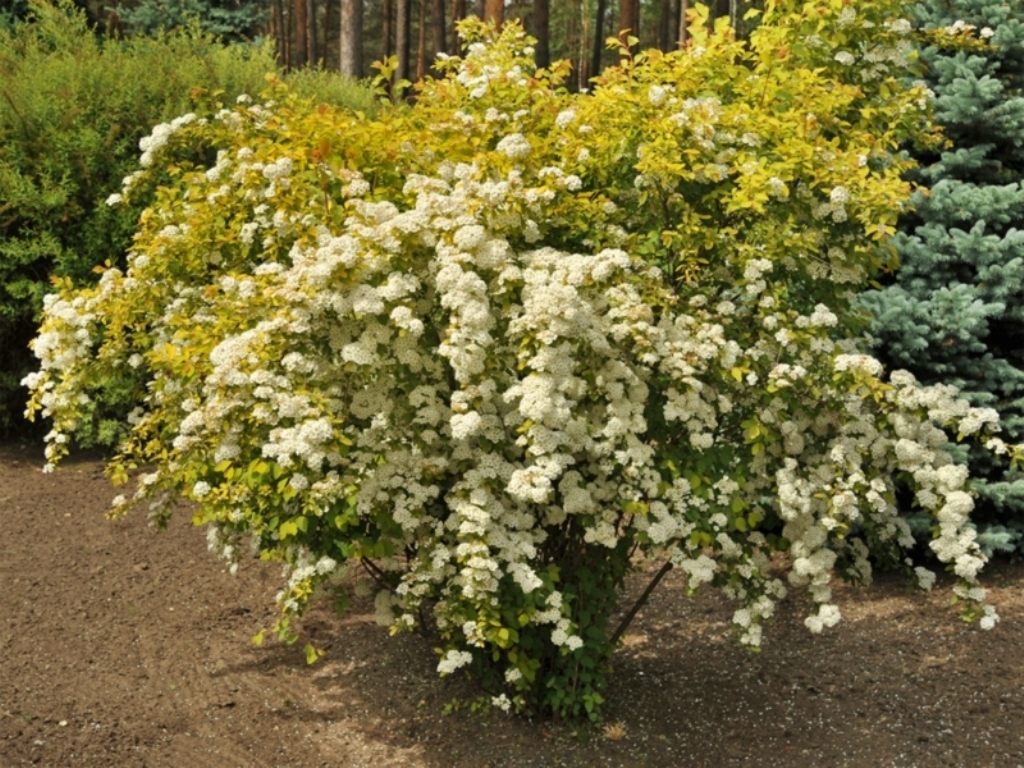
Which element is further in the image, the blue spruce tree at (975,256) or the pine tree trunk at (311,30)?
the pine tree trunk at (311,30)

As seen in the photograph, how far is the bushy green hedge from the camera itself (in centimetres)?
687

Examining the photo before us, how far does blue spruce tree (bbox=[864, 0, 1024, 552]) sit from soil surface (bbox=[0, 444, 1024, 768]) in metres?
0.66

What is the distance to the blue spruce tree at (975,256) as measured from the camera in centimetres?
570

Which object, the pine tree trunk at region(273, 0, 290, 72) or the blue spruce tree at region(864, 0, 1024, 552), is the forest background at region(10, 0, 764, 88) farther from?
the blue spruce tree at region(864, 0, 1024, 552)

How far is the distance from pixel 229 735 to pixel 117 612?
1.31m

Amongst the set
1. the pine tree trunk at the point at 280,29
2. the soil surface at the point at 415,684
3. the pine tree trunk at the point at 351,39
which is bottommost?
the soil surface at the point at 415,684

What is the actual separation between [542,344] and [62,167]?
15.9ft

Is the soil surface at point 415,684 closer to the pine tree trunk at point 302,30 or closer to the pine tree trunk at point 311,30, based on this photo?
the pine tree trunk at point 311,30

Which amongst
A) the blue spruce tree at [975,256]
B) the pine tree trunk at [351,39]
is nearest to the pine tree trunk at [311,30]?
the pine tree trunk at [351,39]

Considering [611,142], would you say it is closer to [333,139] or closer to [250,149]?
[333,139]

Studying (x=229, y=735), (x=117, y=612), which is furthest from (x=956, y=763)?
(x=117, y=612)

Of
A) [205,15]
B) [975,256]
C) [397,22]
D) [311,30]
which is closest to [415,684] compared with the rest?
[975,256]

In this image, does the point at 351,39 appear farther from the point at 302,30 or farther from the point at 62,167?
the point at 302,30

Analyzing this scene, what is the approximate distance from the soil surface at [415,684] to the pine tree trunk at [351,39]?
8.91 meters
